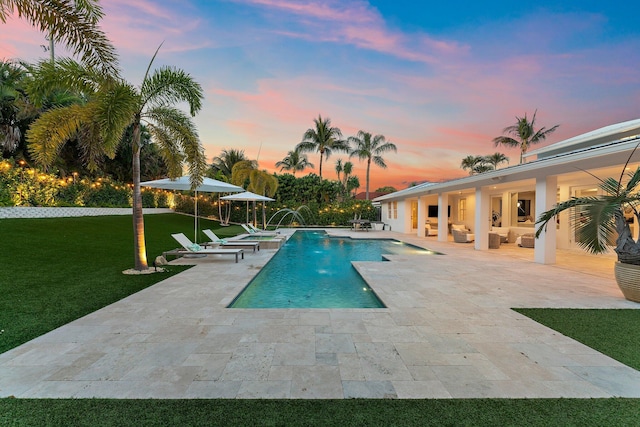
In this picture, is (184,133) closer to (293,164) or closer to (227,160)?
(227,160)

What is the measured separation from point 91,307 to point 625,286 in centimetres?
973

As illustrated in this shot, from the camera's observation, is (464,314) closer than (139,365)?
No

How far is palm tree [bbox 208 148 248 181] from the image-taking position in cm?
3372

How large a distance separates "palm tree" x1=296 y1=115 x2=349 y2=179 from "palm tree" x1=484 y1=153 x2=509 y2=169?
20.8 meters

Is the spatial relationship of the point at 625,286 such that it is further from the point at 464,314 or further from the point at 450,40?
the point at 450,40

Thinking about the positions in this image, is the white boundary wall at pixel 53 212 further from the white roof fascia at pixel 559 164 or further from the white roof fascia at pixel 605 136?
the white roof fascia at pixel 605 136

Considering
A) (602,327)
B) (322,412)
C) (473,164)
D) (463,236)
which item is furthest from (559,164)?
(473,164)

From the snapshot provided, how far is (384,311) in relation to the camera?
185 inches

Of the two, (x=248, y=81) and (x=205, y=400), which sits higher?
(x=248, y=81)

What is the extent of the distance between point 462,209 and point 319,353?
20.3 meters

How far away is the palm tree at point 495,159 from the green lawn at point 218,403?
3698cm

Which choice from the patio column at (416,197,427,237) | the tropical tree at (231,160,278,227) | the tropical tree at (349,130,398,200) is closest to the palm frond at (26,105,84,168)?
the tropical tree at (231,160,278,227)

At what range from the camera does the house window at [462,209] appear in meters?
20.1

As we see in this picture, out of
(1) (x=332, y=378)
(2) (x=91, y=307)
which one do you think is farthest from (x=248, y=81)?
(1) (x=332, y=378)
